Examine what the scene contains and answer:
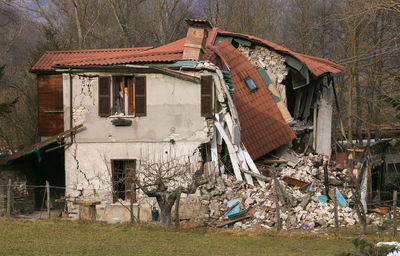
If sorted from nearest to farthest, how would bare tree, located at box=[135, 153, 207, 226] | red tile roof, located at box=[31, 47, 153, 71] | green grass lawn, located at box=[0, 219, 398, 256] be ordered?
green grass lawn, located at box=[0, 219, 398, 256], bare tree, located at box=[135, 153, 207, 226], red tile roof, located at box=[31, 47, 153, 71]

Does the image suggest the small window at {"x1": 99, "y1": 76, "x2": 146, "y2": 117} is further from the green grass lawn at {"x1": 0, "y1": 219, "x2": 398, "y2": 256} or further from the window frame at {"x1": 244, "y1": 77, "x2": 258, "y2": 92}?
the window frame at {"x1": 244, "y1": 77, "x2": 258, "y2": 92}

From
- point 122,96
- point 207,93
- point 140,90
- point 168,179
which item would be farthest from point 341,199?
point 122,96

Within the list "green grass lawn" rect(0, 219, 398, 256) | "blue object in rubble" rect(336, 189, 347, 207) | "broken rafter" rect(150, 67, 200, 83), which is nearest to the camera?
"green grass lawn" rect(0, 219, 398, 256)

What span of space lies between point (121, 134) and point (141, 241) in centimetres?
653

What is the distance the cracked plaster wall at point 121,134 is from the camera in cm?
1870

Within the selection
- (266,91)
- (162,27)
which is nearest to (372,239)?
(266,91)

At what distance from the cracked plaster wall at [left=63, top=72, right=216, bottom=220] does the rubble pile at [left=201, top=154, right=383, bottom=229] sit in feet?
6.25

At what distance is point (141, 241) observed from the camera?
13219 millimetres

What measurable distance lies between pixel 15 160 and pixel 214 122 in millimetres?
8201

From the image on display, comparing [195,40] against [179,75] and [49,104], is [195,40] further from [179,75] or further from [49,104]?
[49,104]

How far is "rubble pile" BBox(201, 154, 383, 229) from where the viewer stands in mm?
17250

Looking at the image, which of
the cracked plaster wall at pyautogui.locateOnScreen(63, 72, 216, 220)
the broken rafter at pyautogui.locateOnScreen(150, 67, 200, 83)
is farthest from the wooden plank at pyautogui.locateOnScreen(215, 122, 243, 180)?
the broken rafter at pyautogui.locateOnScreen(150, 67, 200, 83)

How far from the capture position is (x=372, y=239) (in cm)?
1369

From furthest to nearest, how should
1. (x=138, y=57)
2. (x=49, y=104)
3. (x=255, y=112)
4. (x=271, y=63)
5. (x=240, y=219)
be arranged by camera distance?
(x=271, y=63)
(x=49, y=104)
(x=255, y=112)
(x=138, y=57)
(x=240, y=219)
